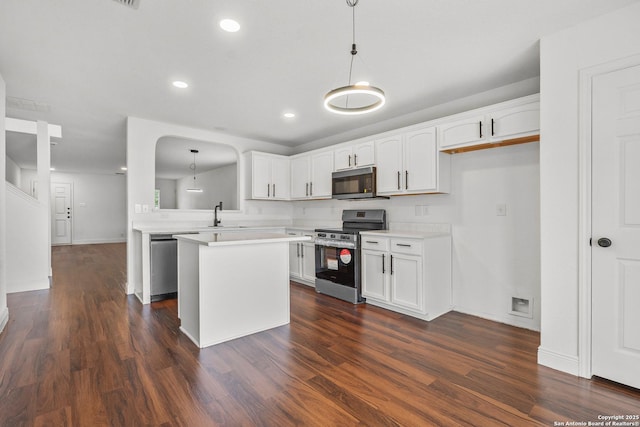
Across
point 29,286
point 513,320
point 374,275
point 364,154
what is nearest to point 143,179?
point 29,286

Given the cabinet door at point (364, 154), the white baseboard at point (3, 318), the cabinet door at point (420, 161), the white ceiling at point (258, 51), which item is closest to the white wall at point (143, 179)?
the white ceiling at point (258, 51)

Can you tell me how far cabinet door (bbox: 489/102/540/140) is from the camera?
274 cm

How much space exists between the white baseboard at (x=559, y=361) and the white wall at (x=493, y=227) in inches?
30.7

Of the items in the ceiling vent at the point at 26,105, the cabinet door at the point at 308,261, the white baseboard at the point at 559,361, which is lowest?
the white baseboard at the point at 559,361

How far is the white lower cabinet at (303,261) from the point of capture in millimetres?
4680

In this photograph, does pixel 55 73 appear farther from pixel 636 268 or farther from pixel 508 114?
pixel 636 268

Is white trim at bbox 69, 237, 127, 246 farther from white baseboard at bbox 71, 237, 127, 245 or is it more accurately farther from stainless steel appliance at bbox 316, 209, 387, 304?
stainless steel appliance at bbox 316, 209, 387, 304

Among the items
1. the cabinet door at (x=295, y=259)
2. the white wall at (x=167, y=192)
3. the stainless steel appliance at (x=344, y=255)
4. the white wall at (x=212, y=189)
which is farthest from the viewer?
the white wall at (x=167, y=192)

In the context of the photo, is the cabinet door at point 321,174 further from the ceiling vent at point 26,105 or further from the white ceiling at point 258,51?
the ceiling vent at point 26,105

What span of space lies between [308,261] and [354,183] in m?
1.39

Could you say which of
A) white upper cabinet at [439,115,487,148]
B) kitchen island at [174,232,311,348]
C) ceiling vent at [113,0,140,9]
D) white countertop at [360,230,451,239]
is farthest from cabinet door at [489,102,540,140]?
ceiling vent at [113,0,140,9]

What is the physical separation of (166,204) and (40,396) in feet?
39.5

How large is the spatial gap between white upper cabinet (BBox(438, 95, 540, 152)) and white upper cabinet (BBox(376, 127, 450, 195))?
16cm

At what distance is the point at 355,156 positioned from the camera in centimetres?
434
